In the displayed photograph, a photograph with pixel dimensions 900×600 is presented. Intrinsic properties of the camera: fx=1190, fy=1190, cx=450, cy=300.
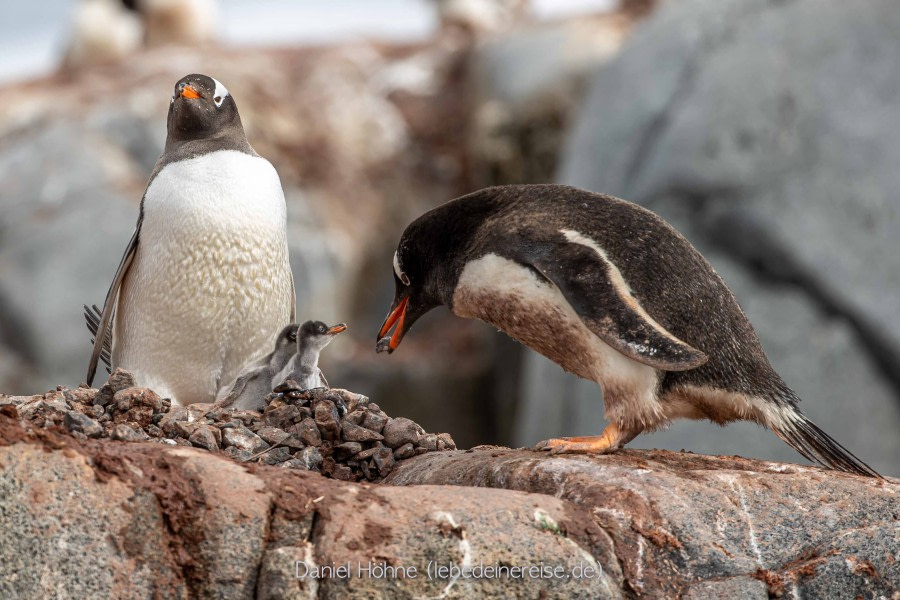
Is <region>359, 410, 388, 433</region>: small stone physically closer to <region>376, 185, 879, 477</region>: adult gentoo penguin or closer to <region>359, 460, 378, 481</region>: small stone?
<region>359, 460, 378, 481</region>: small stone

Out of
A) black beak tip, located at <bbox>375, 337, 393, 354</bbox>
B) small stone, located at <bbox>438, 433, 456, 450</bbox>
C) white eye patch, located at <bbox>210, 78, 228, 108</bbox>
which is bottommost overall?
small stone, located at <bbox>438, 433, 456, 450</bbox>

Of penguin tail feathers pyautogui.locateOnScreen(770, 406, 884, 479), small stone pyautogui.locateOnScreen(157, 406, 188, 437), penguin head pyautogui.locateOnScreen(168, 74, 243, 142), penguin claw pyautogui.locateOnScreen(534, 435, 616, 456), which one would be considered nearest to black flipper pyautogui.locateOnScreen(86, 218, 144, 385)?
penguin head pyautogui.locateOnScreen(168, 74, 243, 142)

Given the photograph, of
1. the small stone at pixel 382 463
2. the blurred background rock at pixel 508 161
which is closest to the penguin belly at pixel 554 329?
the small stone at pixel 382 463

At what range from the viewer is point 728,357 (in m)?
3.89

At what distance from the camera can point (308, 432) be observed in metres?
4.01

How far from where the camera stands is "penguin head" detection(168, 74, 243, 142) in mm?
4914

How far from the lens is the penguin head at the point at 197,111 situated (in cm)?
491

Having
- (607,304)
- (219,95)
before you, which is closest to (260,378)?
(219,95)

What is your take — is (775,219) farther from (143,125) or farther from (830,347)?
(143,125)

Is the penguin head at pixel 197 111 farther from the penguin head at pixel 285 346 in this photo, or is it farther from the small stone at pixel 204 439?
the small stone at pixel 204 439

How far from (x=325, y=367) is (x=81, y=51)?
7.14 m

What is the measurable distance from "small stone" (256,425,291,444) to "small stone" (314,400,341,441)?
0.14m

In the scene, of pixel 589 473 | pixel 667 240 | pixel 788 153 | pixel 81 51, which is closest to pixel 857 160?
pixel 788 153

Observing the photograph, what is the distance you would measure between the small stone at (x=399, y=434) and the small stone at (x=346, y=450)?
0.17m
